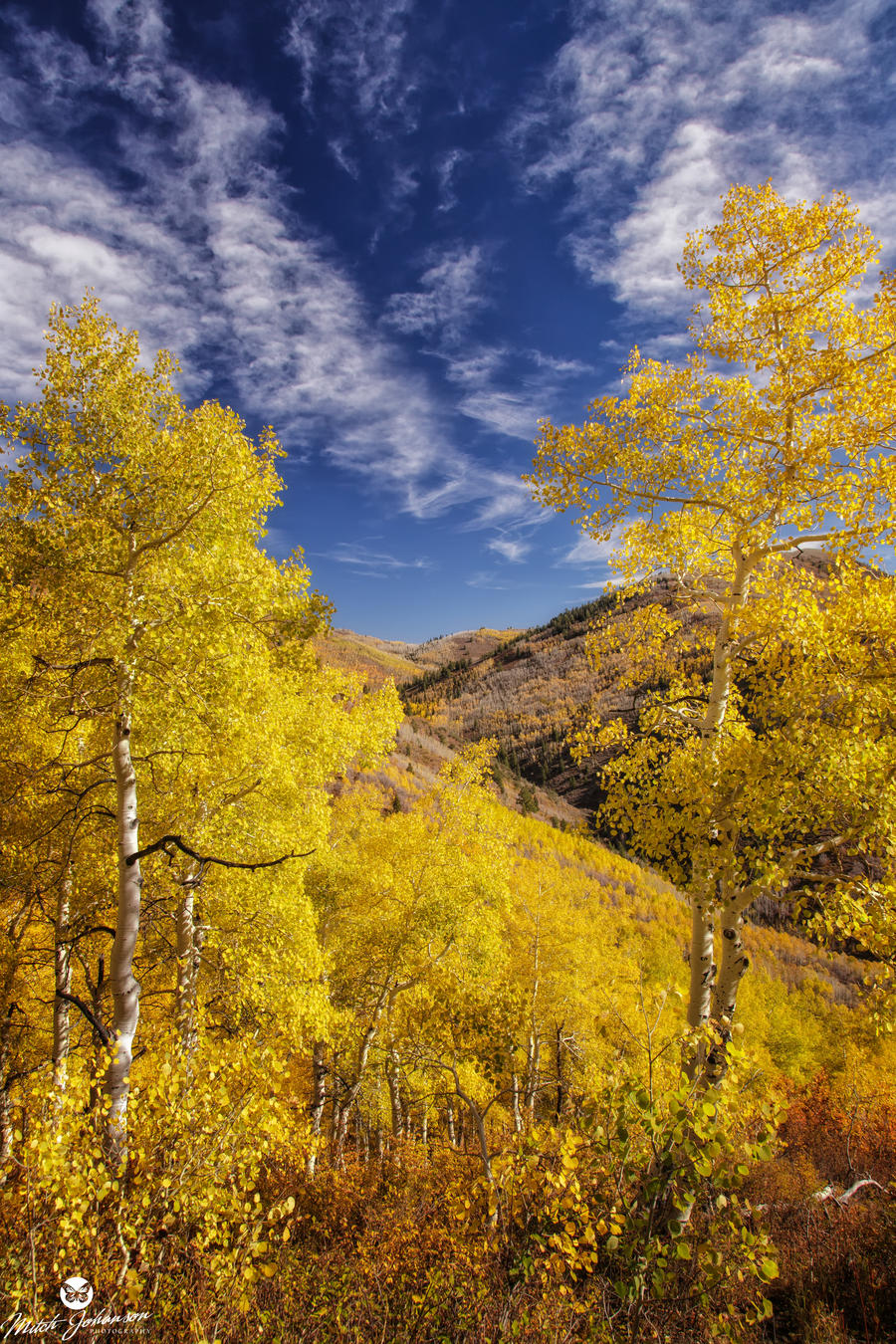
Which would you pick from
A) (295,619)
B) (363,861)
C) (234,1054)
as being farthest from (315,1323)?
(363,861)

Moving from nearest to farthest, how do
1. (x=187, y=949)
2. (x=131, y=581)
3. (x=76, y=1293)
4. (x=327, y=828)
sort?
(x=76, y=1293), (x=131, y=581), (x=187, y=949), (x=327, y=828)

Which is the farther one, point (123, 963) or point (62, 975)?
point (62, 975)

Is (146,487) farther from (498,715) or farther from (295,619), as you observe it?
(498,715)

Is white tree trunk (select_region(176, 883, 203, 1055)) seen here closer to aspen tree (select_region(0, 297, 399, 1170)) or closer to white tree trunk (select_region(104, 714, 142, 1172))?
aspen tree (select_region(0, 297, 399, 1170))

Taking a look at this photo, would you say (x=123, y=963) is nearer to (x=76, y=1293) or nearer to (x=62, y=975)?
(x=76, y=1293)

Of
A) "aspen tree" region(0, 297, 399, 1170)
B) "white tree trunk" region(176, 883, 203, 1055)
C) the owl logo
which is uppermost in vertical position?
"aspen tree" region(0, 297, 399, 1170)

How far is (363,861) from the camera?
1681cm

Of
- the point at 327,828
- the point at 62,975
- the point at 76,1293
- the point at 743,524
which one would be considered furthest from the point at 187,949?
the point at 743,524

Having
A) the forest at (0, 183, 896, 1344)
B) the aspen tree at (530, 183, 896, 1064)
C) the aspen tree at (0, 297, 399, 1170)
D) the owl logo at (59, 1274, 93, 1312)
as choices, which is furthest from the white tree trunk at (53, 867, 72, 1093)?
the aspen tree at (530, 183, 896, 1064)

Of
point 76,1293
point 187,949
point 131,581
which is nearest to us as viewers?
point 76,1293

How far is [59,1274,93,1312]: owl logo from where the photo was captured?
369cm

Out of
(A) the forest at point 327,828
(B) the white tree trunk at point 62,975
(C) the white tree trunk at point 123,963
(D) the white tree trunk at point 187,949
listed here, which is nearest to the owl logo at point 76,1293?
(A) the forest at point 327,828

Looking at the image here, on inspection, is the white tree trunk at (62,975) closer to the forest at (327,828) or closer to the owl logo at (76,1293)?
the forest at (327,828)

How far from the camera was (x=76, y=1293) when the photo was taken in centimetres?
380
